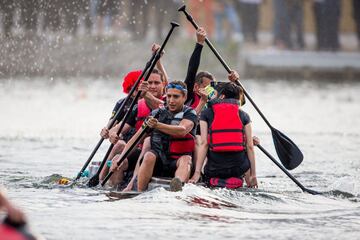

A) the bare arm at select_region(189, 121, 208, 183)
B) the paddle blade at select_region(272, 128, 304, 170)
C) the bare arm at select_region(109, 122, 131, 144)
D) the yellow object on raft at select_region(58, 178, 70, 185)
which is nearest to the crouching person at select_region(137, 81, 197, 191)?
the bare arm at select_region(189, 121, 208, 183)

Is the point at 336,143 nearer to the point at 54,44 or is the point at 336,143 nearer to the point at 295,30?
the point at 54,44

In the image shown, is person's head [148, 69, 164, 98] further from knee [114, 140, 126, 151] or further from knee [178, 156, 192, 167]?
knee [178, 156, 192, 167]

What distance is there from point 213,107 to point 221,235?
7.93ft

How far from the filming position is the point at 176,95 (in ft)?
38.2

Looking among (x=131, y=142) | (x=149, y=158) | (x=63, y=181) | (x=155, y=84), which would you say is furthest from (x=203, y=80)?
(x=63, y=181)

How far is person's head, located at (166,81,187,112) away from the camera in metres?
11.6

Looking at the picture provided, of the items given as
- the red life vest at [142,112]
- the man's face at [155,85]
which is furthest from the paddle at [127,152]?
the man's face at [155,85]

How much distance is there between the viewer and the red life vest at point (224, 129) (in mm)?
11883

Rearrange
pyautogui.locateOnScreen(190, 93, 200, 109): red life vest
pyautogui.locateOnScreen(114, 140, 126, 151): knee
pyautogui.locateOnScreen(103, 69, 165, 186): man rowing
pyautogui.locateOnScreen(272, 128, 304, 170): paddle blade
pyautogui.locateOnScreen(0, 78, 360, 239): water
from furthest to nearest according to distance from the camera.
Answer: pyautogui.locateOnScreen(272, 128, 304, 170): paddle blade, pyautogui.locateOnScreen(190, 93, 200, 109): red life vest, pyautogui.locateOnScreen(114, 140, 126, 151): knee, pyautogui.locateOnScreen(103, 69, 165, 186): man rowing, pyautogui.locateOnScreen(0, 78, 360, 239): water

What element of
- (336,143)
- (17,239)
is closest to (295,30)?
(336,143)

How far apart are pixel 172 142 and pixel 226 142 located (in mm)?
536

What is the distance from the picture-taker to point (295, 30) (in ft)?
113

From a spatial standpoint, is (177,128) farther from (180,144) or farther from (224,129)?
(224,129)

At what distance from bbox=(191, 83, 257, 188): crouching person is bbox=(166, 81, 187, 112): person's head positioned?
1.28ft
